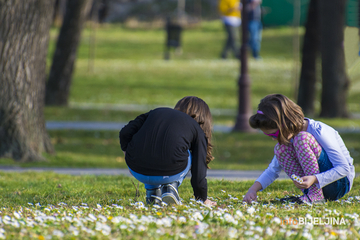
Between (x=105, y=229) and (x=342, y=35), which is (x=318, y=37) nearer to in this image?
(x=342, y=35)

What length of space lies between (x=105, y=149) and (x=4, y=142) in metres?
2.34

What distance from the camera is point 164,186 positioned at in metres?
3.96

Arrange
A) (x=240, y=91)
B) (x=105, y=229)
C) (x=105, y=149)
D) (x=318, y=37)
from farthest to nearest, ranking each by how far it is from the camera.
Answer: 1. (x=318, y=37)
2. (x=240, y=91)
3. (x=105, y=149)
4. (x=105, y=229)

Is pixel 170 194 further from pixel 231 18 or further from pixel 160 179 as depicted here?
pixel 231 18

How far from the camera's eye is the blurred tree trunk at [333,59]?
10633 mm

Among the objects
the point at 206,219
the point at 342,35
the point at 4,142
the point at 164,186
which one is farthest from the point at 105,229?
the point at 342,35

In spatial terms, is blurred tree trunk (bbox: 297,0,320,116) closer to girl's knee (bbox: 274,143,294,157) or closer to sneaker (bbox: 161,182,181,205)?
girl's knee (bbox: 274,143,294,157)

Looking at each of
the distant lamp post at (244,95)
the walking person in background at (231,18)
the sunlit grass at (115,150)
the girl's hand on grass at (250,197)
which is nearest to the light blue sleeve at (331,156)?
the girl's hand on grass at (250,197)

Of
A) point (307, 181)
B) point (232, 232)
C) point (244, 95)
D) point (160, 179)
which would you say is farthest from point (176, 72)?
point (232, 232)

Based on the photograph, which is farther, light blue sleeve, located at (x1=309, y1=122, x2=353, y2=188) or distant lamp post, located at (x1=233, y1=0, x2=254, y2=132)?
distant lamp post, located at (x1=233, y1=0, x2=254, y2=132)

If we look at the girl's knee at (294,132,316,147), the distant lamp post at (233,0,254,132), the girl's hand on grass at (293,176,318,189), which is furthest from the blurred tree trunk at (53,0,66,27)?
the girl's hand on grass at (293,176,318,189)

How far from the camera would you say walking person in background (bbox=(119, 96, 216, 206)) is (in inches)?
150

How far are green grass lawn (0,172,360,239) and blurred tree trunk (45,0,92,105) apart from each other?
316 inches

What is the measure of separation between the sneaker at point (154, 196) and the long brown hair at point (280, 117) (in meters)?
0.96
